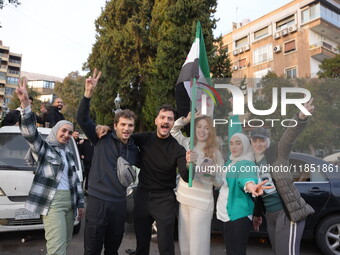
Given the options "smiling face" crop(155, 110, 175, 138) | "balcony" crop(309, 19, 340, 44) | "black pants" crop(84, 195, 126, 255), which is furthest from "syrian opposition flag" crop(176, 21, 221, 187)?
"balcony" crop(309, 19, 340, 44)

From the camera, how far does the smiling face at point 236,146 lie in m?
2.81

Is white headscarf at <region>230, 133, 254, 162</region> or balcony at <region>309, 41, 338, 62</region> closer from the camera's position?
white headscarf at <region>230, 133, 254, 162</region>

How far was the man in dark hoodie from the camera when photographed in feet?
9.25

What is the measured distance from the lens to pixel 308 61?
30562 mm

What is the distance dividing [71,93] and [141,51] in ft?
55.0

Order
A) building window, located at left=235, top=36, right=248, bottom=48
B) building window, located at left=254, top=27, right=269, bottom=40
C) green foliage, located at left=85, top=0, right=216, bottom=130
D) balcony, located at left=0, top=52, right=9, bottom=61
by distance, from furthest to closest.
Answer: balcony, located at left=0, top=52, right=9, bottom=61
building window, located at left=235, top=36, right=248, bottom=48
building window, located at left=254, top=27, right=269, bottom=40
green foliage, located at left=85, top=0, right=216, bottom=130

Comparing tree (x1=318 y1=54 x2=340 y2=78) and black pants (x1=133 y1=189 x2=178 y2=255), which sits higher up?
tree (x1=318 y1=54 x2=340 y2=78)

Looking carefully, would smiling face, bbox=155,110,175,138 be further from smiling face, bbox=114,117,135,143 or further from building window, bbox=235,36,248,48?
building window, bbox=235,36,248,48

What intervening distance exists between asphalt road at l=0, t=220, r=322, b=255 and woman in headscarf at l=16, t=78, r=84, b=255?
67.4 inches

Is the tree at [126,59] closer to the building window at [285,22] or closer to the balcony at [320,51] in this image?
the balcony at [320,51]

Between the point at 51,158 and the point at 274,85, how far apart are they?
235 centimetres

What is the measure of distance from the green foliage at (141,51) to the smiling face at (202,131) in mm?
9478

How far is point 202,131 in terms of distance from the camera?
9.58 feet

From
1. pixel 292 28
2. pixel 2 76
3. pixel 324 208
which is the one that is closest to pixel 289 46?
pixel 292 28
